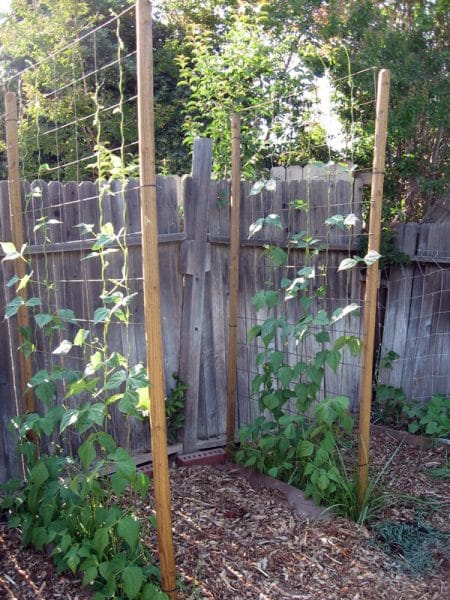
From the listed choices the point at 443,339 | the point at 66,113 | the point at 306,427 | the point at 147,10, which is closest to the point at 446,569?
the point at 306,427

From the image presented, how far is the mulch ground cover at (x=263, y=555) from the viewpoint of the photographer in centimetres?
277

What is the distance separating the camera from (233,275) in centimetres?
400

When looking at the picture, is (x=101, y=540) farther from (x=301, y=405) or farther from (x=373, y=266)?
(x=373, y=266)

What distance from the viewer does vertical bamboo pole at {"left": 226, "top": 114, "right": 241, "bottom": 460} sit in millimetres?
3865

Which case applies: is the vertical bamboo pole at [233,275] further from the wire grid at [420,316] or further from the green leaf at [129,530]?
the green leaf at [129,530]

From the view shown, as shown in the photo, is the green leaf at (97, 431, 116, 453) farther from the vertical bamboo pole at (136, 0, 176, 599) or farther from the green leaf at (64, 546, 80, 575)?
the green leaf at (64, 546, 80, 575)

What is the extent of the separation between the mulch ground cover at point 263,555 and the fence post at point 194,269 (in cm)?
58

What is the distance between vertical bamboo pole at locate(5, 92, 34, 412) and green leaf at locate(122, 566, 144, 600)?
45.5 inches

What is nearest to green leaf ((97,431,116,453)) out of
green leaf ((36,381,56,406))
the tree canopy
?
green leaf ((36,381,56,406))

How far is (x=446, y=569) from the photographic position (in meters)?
3.01

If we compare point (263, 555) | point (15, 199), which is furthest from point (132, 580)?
point (15, 199)

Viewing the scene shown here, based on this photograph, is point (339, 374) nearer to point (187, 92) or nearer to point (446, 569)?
point (446, 569)

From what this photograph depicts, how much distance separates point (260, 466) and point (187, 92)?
18.8ft

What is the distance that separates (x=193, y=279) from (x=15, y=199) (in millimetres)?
1292
